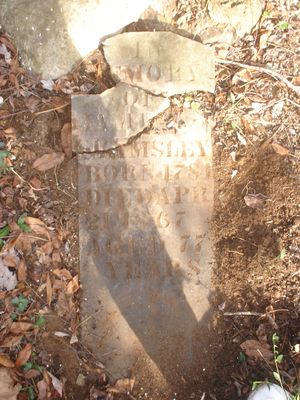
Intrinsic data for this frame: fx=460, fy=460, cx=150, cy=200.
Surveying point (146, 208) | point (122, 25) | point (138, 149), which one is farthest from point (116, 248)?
point (122, 25)

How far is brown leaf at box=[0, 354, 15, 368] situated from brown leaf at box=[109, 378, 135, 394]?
0.57m

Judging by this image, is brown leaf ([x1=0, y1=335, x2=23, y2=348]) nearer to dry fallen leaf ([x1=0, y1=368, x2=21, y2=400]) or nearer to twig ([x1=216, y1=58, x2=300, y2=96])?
dry fallen leaf ([x1=0, y1=368, x2=21, y2=400])

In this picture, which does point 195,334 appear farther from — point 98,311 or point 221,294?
point 98,311

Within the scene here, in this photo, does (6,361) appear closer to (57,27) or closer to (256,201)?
(256,201)

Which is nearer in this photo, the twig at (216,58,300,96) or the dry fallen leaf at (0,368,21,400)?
the dry fallen leaf at (0,368,21,400)

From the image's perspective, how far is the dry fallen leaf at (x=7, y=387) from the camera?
7.89 ft

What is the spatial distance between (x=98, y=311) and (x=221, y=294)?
2.35 feet

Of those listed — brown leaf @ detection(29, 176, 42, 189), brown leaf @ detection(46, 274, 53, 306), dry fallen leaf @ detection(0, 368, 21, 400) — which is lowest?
dry fallen leaf @ detection(0, 368, 21, 400)

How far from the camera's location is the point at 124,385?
101 inches

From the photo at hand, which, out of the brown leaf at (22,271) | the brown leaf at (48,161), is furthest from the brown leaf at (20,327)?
the brown leaf at (48,161)

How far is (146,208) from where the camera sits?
2654 millimetres

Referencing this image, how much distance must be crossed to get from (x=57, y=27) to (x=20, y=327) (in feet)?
5.71

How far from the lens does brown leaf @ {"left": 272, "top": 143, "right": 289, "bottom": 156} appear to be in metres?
2.76

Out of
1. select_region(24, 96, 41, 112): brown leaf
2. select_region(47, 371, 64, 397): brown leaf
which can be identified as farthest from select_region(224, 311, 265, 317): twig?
select_region(24, 96, 41, 112): brown leaf
